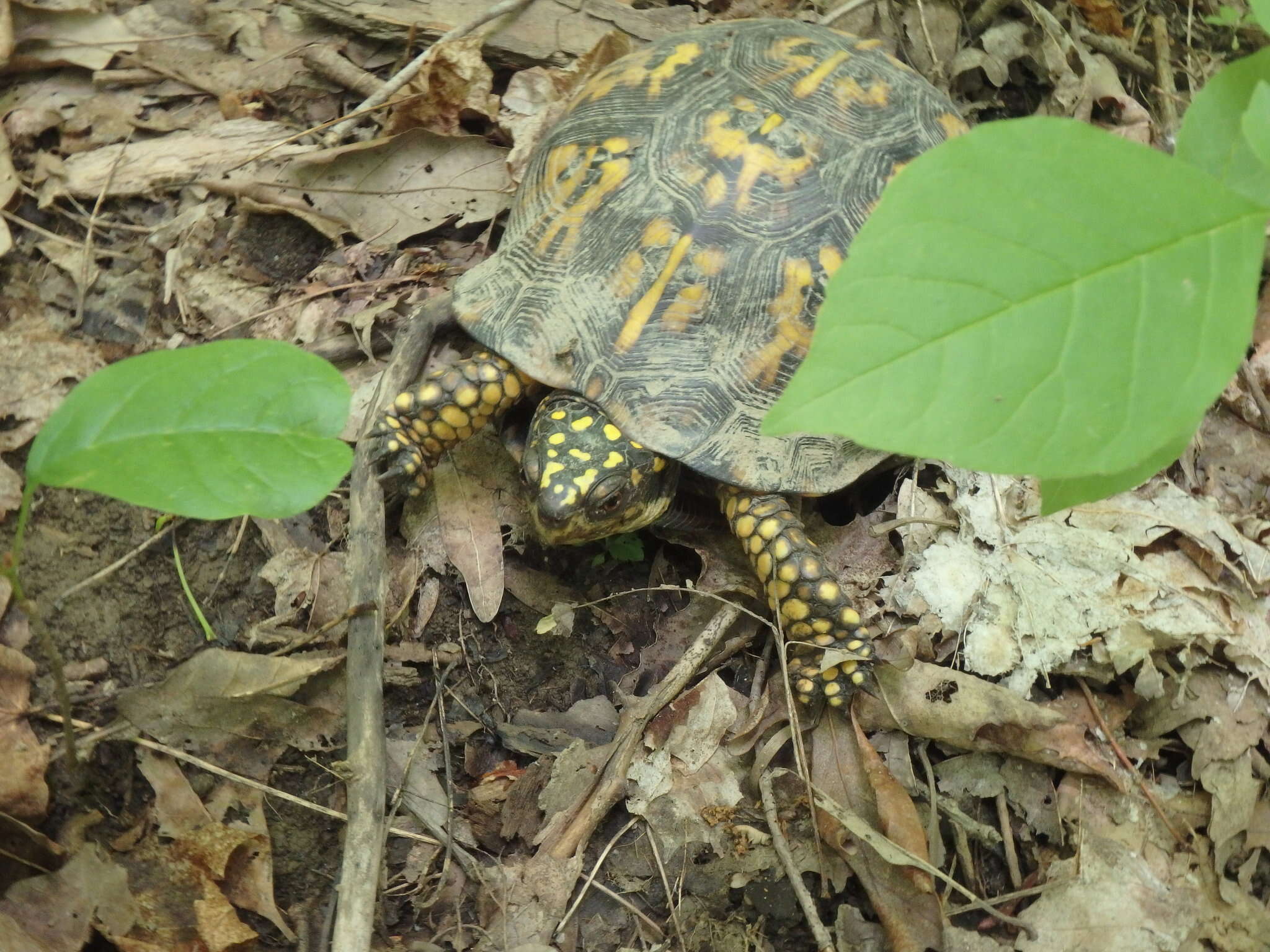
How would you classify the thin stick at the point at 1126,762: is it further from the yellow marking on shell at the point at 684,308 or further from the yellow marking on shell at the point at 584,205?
the yellow marking on shell at the point at 584,205

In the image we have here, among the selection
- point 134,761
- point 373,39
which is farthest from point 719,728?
point 373,39

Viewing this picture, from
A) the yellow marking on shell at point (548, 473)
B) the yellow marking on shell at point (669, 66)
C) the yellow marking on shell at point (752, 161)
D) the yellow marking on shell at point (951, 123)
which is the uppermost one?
the yellow marking on shell at point (669, 66)

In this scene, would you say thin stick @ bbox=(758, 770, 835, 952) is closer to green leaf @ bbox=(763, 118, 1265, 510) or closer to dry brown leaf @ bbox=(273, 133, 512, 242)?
green leaf @ bbox=(763, 118, 1265, 510)

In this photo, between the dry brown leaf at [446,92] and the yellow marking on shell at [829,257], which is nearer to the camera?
the yellow marking on shell at [829,257]

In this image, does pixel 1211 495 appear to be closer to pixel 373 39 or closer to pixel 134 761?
pixel 134 761

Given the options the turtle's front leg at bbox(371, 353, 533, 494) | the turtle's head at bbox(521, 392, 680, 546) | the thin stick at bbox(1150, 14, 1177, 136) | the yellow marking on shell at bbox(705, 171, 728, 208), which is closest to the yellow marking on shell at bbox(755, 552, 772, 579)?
the turtle's head at bbox(521, 392, 680, 546)

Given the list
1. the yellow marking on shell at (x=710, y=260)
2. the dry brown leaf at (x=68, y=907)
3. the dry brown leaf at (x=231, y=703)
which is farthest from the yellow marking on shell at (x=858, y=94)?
the dry brown leaf at (x=68, y=907)
